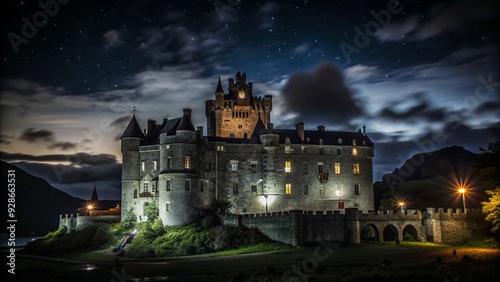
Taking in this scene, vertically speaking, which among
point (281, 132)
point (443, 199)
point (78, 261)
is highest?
point (281, 132)

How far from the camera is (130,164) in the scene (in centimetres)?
7925

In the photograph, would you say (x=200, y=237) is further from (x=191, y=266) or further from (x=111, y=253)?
(x=191, y=266)

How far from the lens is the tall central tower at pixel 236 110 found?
316ft

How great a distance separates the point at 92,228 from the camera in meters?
76.5

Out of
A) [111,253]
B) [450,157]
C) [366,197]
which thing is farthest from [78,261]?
[450,157]

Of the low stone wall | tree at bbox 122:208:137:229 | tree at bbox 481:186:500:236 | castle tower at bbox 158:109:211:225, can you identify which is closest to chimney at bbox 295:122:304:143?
castle tower at bbox 158:109:211:225

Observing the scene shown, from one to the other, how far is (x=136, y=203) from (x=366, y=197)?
32.6 meters

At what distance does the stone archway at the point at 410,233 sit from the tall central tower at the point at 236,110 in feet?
114

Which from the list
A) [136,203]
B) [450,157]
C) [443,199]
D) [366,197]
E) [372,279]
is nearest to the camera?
[372,279]

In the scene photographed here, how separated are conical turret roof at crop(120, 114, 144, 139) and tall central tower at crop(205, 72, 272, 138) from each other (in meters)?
17.6

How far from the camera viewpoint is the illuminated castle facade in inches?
2918

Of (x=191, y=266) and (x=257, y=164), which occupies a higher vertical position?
(x=257, y=164)

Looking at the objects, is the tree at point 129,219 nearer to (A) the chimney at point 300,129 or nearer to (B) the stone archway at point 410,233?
(A) the chimney at point 300,129

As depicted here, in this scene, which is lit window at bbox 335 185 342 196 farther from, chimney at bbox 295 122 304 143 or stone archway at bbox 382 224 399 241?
stone archway at bbox 382 224 399 241
